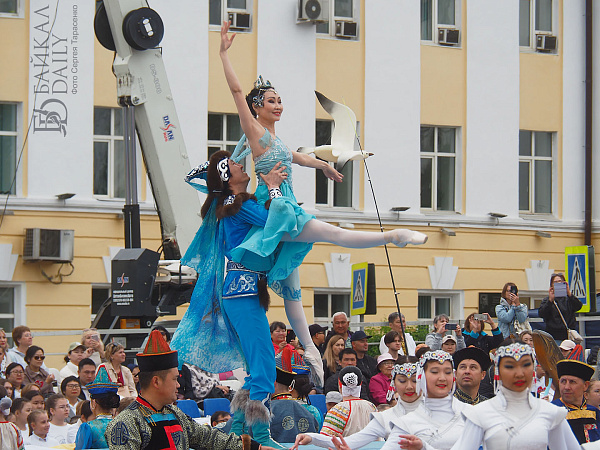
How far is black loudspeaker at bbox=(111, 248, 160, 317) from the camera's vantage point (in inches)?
549

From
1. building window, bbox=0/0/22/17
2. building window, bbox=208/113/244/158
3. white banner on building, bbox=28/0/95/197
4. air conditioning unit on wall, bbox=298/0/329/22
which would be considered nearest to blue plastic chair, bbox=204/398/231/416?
white banner on building, bbox=28/0/95/197

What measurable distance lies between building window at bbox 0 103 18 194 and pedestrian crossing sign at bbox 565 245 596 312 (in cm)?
870

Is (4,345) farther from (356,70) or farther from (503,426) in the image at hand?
(356,70)

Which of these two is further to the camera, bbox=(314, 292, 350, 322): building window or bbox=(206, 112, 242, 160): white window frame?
bbox=(314, 292, 350, 322): building window

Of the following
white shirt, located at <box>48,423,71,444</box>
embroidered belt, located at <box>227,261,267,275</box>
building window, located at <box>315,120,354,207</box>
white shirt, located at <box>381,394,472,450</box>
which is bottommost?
white shirt, located at <box>48,423,71,444</box>

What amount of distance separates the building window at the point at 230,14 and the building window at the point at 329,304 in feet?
15.9

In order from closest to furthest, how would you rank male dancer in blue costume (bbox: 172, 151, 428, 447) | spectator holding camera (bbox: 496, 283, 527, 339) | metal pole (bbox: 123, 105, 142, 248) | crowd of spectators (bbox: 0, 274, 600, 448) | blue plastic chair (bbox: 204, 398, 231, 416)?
male dancer in blue costume (bbox: 172, 151, 428, 447), crowd of spectators (bbox: 0, 274, 600, 448), blue plastic chair (bbox: 204, 398, 231, 416), metal pole (bbox: 123, 105, 142, 248), spectator holding camera (bbox: 496, 283, 527, 339)

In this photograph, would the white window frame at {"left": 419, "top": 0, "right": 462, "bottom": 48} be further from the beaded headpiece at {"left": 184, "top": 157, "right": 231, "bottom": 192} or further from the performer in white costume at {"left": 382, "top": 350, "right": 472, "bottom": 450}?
the performer in white costume at {"left": 382, "top": 350, "right": 472, "bottom": 450}

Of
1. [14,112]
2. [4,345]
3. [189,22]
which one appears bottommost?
[4,345]

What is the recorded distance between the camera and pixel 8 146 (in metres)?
18.8

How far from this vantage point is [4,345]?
40.4ft

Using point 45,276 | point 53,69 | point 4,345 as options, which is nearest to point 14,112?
point 53,69

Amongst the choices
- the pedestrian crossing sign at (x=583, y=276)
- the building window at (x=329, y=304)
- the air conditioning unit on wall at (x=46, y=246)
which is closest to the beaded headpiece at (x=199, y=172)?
the pedestrian crossing sign at (x=583, y=276)

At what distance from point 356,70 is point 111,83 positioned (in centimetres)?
454
